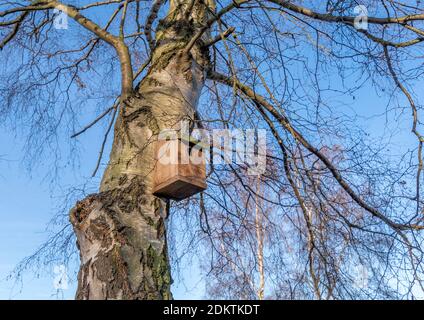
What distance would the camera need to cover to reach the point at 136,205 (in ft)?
8.01

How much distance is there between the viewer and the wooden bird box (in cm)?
247

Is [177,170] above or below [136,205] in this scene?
above

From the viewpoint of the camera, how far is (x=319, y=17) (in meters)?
2.90

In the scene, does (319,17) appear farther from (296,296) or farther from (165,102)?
(296,296)

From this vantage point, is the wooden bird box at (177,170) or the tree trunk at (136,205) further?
the wooden bird box at (177,170)

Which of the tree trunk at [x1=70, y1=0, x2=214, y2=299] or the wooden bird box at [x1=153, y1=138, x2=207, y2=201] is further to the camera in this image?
the wooden bird box at [x1=153, y1=138, x2=207, y2=201]

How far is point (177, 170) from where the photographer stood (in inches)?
97.0

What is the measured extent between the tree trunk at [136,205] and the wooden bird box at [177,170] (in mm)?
47

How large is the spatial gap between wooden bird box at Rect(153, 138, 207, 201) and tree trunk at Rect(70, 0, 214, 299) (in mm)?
47

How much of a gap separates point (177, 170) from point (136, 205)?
250mm

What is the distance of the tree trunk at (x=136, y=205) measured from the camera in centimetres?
225

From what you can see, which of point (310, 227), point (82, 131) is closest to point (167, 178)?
point (310, 227)
